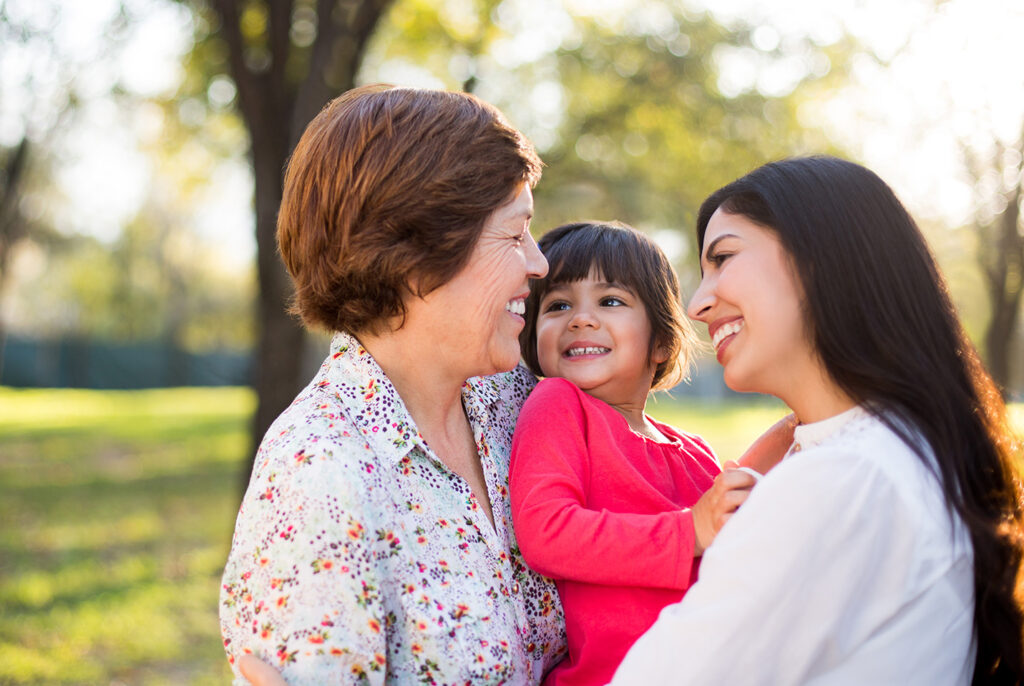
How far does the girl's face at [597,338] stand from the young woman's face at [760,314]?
22.2 inches

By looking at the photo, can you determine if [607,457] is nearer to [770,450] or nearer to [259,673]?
[770,450]

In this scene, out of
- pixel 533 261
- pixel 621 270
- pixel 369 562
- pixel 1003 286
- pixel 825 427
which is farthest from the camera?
pixel 1003 286

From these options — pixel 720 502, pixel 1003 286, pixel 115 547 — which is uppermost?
pixel 720 502

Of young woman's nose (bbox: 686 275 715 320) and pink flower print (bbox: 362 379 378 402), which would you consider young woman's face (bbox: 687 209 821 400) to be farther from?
pink flower print (bbox: 362 379 378 402)

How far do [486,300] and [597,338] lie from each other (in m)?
0.51

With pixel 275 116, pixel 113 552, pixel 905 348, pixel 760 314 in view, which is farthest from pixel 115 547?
pixel 905 348

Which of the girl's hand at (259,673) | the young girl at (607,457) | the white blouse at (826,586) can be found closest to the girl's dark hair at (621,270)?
the young girl at (607,457)

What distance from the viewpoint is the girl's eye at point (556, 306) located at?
2.88 m

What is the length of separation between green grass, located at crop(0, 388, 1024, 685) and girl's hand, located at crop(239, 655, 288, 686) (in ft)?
14.9

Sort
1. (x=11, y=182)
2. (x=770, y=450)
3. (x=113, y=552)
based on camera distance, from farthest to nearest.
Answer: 1. (x=11, y=182)
2. (x=113, y=552)
3. (x=770, y=450)

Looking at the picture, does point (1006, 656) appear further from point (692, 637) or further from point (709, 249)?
point (709, 249)

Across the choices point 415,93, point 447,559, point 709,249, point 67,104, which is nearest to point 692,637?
point 447,559

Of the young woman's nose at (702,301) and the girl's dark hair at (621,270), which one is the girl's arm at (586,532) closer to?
the young woman's nose at (702,301)

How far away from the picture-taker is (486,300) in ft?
7.88
